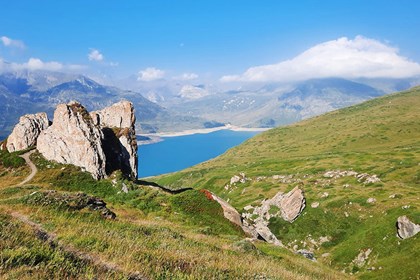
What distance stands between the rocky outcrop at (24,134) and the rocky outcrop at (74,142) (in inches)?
343

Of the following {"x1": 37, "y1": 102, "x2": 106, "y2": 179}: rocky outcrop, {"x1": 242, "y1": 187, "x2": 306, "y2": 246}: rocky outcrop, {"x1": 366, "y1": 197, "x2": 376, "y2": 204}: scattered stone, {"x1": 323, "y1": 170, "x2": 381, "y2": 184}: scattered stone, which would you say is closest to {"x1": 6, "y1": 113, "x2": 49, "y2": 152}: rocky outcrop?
{"x1": 37, "y1": 102, "x2": 106, "y2": 179}: rocky outcrop

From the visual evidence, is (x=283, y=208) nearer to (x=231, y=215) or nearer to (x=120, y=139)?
(x=231, y=215)

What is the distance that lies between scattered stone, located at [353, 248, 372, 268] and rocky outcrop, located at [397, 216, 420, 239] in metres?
6.09

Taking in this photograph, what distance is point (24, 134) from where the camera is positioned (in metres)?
69.4

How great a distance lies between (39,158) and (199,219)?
3513 cm

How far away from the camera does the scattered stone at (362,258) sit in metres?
55.0

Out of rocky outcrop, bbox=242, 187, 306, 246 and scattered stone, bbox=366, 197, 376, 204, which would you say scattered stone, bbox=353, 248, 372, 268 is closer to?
scattered stone, bbox=366, 197, 376, 204

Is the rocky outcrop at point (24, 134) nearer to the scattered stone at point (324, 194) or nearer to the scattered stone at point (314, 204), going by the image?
the scattered stone at point (314, 204)

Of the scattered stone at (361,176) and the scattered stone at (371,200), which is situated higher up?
the scattered stone at (371,200)

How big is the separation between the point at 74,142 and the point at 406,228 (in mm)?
61074

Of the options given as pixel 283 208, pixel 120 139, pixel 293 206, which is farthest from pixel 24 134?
pixel 293 206

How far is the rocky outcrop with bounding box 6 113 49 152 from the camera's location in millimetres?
68000

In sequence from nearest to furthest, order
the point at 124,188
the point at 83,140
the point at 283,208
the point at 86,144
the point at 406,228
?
1. the point at 124,188
2. the point at 406,228
3. the point at 86,144
4. the point at 83,140
5. the point at 283,208

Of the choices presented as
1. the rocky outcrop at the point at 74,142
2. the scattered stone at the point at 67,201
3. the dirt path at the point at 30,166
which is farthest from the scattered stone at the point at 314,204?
the scattered stone at the point at 67,201
